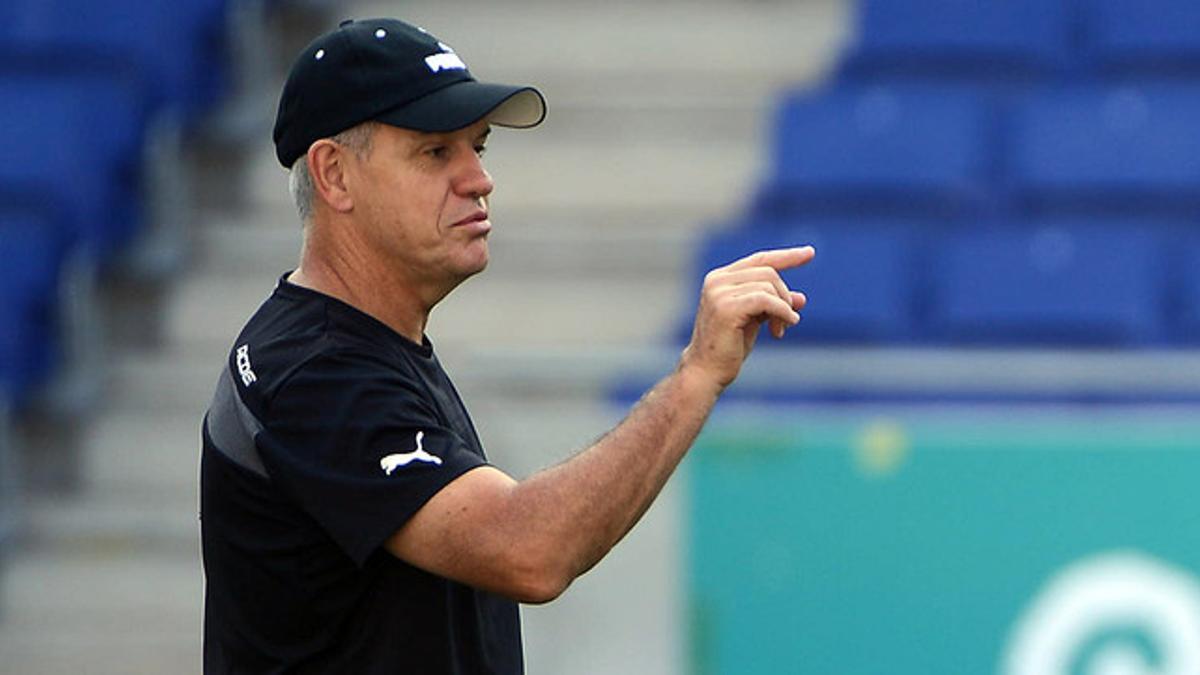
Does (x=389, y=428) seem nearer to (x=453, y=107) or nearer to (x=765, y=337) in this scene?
(x=453, y=107)

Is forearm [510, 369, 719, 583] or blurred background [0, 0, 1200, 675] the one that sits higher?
blurred background [0, 0, 1200, 675]

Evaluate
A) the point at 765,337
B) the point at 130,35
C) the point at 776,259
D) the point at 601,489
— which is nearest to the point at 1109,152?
the point at 765,337

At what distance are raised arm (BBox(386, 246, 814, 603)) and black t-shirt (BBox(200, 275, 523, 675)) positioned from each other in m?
0.04

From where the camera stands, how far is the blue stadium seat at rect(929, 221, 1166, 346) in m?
5.71

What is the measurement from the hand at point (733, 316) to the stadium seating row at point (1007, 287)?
3343 millimetres

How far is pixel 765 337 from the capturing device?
17.3 feet

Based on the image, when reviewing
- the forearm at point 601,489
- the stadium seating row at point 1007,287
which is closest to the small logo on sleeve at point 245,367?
the forearm at point 601,489

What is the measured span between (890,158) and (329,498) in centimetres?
422

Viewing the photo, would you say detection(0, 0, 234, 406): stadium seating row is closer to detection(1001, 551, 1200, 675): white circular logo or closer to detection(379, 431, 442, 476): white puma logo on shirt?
detection(1001, 551, 1200, 675): white circular logo

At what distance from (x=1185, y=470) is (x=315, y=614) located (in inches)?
94.5

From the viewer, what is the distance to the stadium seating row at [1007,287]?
572cm

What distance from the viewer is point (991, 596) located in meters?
4.43

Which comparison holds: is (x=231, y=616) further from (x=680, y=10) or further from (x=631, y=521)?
(x=680, y=10)

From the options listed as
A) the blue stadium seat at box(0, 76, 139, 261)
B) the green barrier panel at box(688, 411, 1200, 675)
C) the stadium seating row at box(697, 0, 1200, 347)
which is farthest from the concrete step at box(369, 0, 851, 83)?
the green barrier panel at box(688, 411, 1200, 675)
